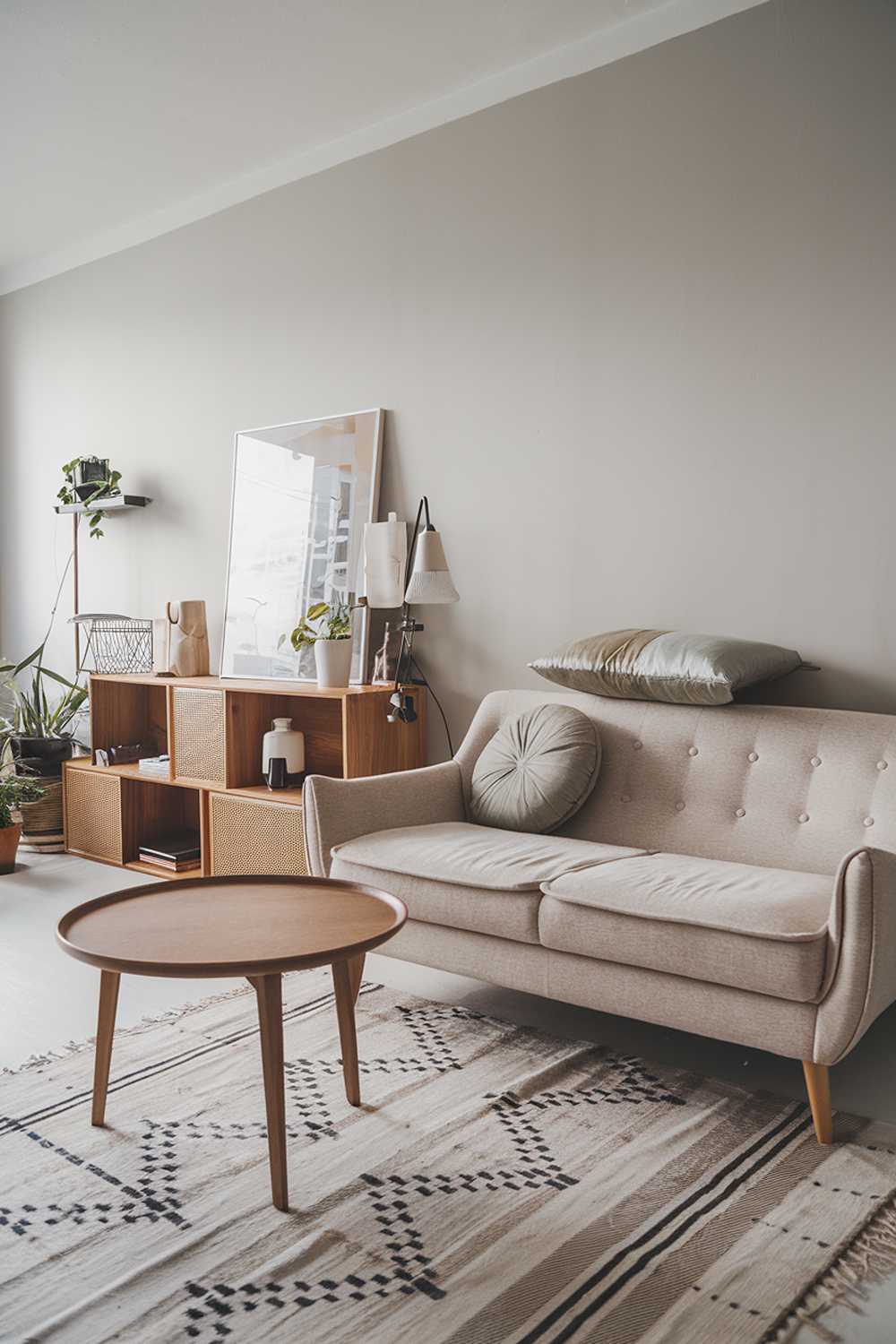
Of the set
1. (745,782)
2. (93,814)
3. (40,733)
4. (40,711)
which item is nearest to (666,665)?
(745,782)

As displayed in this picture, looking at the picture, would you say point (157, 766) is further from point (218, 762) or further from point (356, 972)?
point (356, 972)

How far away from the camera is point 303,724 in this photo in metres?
3.94

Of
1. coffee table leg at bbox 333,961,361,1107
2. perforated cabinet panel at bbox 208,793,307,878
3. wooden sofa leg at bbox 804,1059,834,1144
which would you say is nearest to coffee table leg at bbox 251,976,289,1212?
coffee table leg at bbox 333,961,361,1107

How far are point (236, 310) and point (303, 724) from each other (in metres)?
1.74

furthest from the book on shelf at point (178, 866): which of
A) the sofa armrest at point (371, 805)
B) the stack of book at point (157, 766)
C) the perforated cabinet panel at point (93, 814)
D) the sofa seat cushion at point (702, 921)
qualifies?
the sofa seat cushion at point (702, 921)

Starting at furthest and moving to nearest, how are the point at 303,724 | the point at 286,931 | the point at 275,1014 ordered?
the point at 303,724
the point at 286,931
the point at 275,1014

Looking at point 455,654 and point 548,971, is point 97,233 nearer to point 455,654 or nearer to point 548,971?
point 455,654

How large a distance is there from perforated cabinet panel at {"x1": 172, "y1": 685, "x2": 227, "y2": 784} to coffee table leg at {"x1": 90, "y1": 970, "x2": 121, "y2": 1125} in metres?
1.76

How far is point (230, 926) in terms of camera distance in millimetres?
1940

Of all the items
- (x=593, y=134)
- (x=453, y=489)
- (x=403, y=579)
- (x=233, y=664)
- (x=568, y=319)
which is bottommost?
(x=233, y=664)

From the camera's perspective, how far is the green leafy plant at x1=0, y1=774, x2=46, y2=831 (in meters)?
4.04

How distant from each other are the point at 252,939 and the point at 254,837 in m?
1.77

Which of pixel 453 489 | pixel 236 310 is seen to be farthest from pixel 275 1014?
pixel 236 310

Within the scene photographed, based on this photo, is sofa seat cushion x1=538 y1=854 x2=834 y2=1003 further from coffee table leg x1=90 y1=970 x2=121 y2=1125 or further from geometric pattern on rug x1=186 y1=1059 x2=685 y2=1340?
coffee table leg x1=90 y1=970 x2=121 y2=1125
